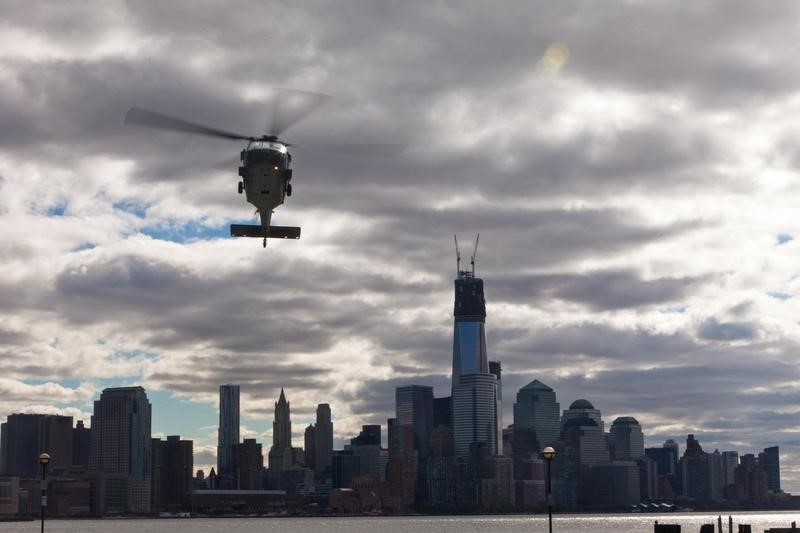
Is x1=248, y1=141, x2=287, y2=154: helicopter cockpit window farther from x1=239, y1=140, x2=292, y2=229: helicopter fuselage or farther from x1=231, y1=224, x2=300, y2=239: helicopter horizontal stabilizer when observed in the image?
x1=231, y1=224, x2=300, y2=239: helicopter horizontal stabilizer

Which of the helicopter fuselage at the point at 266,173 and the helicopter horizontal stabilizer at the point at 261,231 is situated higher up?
the helicopter fuselage at the point at 266,173

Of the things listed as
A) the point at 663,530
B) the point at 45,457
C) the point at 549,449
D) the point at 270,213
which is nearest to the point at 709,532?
the point at 663,530

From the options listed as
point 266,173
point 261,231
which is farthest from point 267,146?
point 261,231

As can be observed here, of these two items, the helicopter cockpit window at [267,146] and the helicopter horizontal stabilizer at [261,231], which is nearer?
the helicopter cockpit window at [267,146]

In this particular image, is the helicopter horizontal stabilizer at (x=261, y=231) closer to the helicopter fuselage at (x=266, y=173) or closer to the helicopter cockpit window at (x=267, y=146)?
the helicopter fuselage at (x=266, y=173)

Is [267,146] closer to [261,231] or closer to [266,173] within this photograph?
[266,173]

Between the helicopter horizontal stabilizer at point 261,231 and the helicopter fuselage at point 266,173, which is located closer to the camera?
the helicopter fuselage at point 266,173

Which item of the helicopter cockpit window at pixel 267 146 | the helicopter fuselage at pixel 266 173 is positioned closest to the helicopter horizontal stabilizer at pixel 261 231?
the helicopter fuselage at pixel 266 173

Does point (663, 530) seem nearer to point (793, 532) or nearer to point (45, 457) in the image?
point (793, 532)
